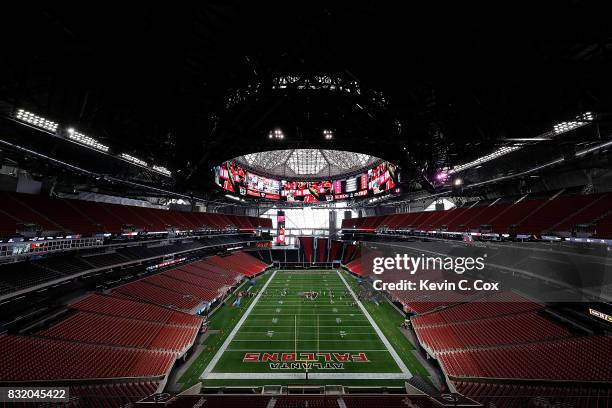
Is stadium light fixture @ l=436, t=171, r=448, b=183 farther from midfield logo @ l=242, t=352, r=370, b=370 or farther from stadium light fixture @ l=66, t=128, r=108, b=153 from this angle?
stadium light fixture @ l=66, t=128, r=108, b=153

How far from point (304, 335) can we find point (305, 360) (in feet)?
11.1

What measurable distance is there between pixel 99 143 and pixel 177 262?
1969 centimetres

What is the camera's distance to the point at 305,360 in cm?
1535

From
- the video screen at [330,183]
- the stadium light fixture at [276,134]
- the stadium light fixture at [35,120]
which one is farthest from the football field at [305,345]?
the video screen at [330,183]

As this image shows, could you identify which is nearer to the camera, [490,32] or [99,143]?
[490,32]

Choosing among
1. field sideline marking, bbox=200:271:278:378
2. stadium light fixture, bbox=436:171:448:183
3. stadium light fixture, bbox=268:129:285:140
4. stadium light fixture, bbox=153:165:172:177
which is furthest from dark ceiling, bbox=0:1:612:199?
field sideline marking, bbox=200:271:278:378

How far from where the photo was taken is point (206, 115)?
13625 mm

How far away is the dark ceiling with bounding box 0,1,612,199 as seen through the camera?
24.2ft

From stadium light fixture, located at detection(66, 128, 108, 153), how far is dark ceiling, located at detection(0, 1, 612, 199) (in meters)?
0.80

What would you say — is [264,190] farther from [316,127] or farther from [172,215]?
[316,127]

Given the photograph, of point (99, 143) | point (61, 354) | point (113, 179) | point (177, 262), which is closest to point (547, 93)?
point (99, 143)

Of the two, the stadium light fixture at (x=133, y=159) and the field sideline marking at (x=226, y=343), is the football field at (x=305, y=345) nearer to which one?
the field sideline marking at (x=226, y=343)

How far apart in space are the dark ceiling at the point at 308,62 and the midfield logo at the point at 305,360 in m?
13.5

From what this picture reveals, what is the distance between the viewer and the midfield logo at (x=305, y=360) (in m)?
14.8
